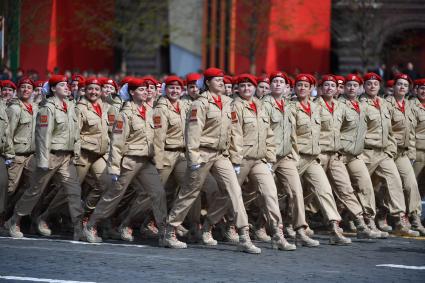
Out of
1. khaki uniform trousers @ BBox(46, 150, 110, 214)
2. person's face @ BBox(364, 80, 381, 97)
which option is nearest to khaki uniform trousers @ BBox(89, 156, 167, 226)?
khaki uniform trousers @ BBox(46, 150, 110, 214)

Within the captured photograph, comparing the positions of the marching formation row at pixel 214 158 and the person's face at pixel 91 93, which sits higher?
the person's face at pixel 91 93

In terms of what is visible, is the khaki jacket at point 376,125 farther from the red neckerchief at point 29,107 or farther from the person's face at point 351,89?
the red neckerchief at point 29,107

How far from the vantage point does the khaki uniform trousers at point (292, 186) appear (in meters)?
16.3

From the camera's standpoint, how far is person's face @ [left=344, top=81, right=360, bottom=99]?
18.0m

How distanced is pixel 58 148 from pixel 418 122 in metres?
5.39

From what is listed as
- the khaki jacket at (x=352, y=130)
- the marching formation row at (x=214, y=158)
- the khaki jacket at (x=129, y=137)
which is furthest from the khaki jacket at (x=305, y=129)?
the khaki jacket at (x=129, y=137)

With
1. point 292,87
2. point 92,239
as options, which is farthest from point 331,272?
point 292,87

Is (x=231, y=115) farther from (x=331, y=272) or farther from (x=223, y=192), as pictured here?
(x=331, y=272)

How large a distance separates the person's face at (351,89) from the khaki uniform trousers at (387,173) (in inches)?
31.6

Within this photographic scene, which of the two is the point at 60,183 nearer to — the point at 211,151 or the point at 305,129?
the point at 211,151

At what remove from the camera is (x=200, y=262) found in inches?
575

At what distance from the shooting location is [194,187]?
51.9ft

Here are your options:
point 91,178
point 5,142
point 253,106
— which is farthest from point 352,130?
point 5,142

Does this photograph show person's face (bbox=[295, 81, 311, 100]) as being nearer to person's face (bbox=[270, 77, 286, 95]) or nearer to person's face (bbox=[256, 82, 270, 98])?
person's face (bbox=[270, 77, 286, 95])
